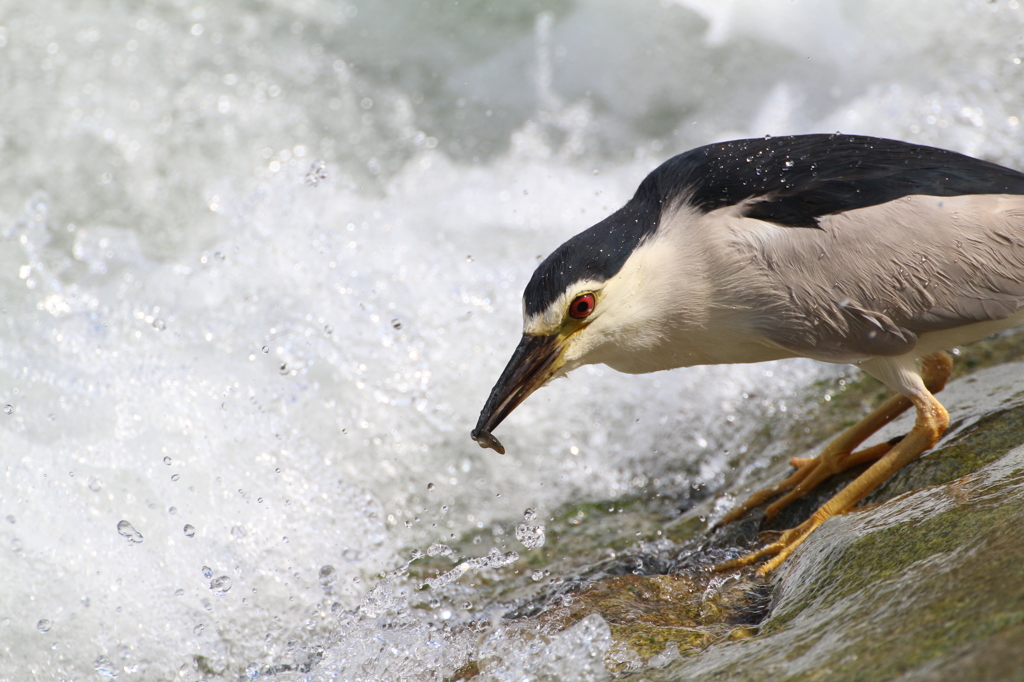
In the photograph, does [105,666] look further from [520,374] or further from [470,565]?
[520,374]

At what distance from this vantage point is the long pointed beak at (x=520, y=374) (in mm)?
2818

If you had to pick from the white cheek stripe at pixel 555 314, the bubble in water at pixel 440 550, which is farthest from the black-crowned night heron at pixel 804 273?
the bubble in water at pixel 440 550

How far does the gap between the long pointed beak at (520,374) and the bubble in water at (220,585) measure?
4.11ft

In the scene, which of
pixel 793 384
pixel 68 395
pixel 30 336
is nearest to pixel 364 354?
pixel 68 395

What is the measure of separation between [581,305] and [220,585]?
1.78m

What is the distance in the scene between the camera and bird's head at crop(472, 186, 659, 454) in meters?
2.73

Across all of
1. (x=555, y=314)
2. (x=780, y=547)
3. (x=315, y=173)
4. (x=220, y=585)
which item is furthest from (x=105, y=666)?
(x=315, y=173)

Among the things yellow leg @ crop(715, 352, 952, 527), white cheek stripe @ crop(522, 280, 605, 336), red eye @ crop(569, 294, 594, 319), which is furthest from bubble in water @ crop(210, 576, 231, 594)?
yellow leg @ crop(715, 352, 952, 527)

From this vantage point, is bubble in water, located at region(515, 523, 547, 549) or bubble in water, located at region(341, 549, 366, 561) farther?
bubble in water, located at region(341, 549, 366, 561)

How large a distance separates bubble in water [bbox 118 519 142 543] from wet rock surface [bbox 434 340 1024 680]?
58.9 inches

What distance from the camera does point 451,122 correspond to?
21.3ft

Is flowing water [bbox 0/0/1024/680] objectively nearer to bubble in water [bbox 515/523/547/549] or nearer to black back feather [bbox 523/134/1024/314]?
bubble in water [bbox 515/523/547/549]

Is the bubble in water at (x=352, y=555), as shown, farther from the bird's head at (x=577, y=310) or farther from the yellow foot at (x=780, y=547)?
the yellow foot at (x=780, y=547)

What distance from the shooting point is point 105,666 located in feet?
9.85
